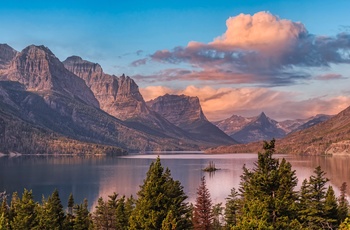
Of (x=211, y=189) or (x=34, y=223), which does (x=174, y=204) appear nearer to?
(x=34, y=223)

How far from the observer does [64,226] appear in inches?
2800

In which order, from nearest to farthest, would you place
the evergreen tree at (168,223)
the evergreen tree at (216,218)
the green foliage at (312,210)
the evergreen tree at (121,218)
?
the evergreen tree at (168,223)
the green foliage at (312,210)
the evergreen tree at (121,218)
the evergreen tree at (216,218)

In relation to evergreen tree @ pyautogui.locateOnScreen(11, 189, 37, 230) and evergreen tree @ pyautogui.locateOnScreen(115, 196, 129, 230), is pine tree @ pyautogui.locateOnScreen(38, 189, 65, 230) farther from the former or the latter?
evergreen tree @ pyautogui.locateOnScreen(115, 196, 129, 230)

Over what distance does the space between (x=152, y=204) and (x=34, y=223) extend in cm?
3167

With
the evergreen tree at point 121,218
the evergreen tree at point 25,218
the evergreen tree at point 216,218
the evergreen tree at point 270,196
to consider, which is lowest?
the evergreen tree at point 216,218

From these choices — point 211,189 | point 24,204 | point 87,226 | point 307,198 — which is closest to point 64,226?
point 87,226

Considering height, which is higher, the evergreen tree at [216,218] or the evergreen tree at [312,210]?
the evergreen tree at [312,210]

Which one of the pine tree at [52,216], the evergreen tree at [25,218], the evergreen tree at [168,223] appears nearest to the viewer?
the evergreen tree at [168,223]

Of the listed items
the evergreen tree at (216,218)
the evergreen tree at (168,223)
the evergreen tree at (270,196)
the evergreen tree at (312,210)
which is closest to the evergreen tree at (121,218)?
the evergreen tree at (216,218)

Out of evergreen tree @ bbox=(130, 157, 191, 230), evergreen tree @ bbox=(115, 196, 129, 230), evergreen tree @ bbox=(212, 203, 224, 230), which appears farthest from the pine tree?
evergreen tree @ bbox=(212, 203, 224, 230)

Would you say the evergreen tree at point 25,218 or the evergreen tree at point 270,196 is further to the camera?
the evergreen tree at point 25,218

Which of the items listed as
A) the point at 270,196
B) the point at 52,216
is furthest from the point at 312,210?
the point at 52,216

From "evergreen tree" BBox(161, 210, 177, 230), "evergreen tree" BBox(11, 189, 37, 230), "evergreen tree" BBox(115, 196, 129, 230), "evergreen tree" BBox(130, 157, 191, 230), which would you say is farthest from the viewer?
"evergreen tree" BBox(115, 196, 129, 230)

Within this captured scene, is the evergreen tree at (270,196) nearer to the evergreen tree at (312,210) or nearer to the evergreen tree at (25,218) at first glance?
the evergreen tree at (312,210)
